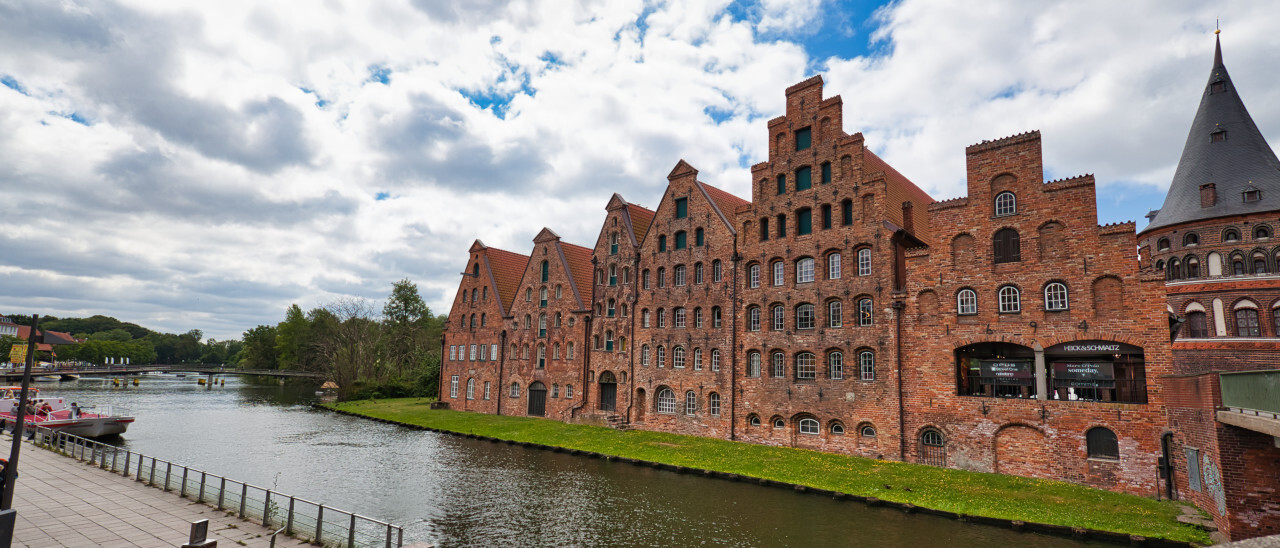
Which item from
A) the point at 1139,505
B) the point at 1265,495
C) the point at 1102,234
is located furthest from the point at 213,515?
the point at 1102,234

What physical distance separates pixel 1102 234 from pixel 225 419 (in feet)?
182

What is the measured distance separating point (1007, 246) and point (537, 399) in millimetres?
32530

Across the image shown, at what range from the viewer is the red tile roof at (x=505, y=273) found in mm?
50269

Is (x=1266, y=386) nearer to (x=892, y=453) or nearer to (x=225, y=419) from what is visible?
(x=892, y=453)

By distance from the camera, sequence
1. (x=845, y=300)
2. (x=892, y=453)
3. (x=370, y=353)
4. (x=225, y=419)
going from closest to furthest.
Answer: (x=892, y=453) → (x=845, y=300) → (x=225, y=419) → (x=370, y=353)

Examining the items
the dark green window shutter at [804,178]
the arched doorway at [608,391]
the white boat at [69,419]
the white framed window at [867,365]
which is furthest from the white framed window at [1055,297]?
the white boat at [69,419]

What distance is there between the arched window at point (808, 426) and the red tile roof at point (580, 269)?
1874 centimetres

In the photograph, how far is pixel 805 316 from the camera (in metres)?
30.5

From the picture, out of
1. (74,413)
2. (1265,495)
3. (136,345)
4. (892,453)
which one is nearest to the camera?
(1265,495)

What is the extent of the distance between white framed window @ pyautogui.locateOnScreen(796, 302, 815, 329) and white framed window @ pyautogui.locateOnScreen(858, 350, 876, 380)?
2940 mm

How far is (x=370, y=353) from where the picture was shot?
6900 centimetres

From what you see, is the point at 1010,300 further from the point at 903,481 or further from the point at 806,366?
the point at 806,366

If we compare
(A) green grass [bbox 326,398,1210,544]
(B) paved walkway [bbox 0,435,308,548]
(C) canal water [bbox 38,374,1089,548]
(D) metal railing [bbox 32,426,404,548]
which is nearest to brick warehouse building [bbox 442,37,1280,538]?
(A) green grass [bbox 326,398,1210,544]

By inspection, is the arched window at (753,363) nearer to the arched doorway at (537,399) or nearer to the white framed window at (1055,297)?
the white framed window at (1055,297)
